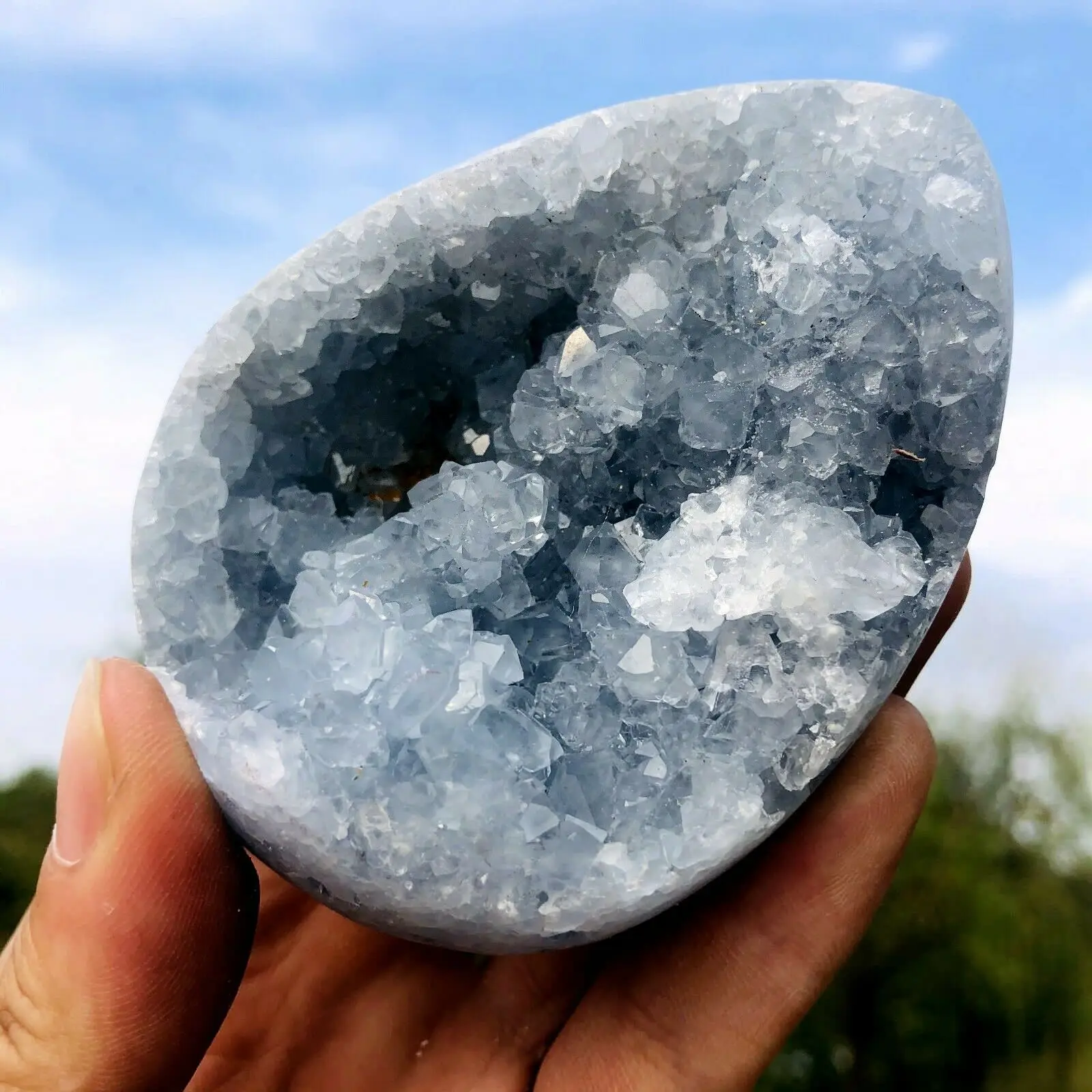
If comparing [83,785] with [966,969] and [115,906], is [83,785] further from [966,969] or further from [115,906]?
[966,969]

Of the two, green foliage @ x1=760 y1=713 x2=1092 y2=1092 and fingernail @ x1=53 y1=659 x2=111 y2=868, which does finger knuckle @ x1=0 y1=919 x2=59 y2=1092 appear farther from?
green foliage @ x1=760 y1=713 x2=1092 y2=1092

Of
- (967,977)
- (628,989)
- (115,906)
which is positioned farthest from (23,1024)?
(967,977)

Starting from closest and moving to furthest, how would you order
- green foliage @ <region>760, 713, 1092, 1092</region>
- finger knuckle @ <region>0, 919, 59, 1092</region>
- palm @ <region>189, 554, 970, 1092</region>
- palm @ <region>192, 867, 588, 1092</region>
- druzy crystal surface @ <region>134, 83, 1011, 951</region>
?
druzy crystal surface @ <region>134, 83, 1011, 951</region>
finger knuckle @ <region>0, 919, 59, 1092</region>
palm @ <region>189, 554, 970, 1092</region>
palm @ <region>192, 867, 588, 1092</region>
green foliage @ <region>760, 713, 1092, 1092</region>

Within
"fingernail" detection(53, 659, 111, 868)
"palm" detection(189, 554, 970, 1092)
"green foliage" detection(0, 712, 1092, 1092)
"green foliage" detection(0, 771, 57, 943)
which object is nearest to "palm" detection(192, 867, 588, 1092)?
"palm" detection(189, 554, 970, 1092)

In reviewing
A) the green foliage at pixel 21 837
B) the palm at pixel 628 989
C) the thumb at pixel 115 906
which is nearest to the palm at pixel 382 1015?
the palm at pixel 628 989

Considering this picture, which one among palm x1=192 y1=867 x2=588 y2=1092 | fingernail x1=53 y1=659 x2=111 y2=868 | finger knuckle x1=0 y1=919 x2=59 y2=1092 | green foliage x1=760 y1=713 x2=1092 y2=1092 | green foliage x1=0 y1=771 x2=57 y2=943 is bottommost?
green foliage x1=760 y1=713 x2=1092 y2=1092

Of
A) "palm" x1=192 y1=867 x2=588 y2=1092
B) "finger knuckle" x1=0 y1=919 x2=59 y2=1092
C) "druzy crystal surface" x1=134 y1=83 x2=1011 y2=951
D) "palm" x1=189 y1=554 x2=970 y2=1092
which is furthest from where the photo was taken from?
"palm" x1=192 y1=867 x2=588 y2=1092

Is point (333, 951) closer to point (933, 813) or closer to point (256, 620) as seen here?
point (256, 620)
